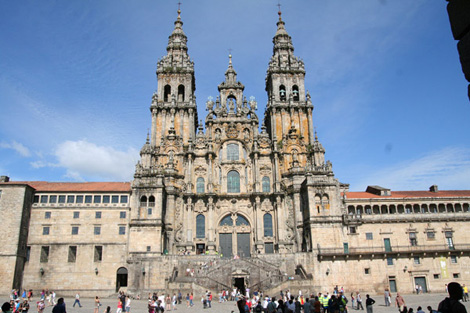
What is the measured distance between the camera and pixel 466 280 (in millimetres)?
46531

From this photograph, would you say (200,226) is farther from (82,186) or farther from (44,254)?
(44,254)

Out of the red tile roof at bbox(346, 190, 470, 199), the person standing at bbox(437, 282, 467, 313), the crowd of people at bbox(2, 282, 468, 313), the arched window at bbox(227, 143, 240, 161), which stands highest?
the arched window at bbox(227, 143, 240, 161)

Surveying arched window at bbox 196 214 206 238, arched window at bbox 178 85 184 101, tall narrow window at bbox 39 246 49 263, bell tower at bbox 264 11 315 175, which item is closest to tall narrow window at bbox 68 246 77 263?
tall narrow window at bbox 39 246 49 263

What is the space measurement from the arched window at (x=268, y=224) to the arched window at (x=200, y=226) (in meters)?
8.61

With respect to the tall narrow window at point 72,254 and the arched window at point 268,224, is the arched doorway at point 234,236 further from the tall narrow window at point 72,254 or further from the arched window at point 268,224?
the tall narrow window at point 72,254

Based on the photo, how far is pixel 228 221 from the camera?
54.2m

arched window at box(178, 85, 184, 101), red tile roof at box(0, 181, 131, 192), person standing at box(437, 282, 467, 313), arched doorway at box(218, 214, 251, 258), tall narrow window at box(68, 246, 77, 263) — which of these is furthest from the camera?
arched window at box(178, 85, 184, 101)

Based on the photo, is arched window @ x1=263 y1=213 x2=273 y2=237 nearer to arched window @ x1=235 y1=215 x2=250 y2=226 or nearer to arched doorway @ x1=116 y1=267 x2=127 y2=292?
arched window @ x1=235 y1=215 x2=250 y2=226

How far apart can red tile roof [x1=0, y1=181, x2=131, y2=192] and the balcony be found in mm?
27276

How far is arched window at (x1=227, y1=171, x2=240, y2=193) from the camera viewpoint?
55.8 meters

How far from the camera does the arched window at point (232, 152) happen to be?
57.2 m

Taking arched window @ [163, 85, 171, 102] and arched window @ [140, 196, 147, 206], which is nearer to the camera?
arched window @ [140, 196, 147, 206]

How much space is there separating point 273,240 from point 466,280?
2429cm

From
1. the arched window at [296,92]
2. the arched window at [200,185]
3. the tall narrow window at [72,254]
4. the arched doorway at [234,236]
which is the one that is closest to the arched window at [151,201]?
the arched window at [200,185]
